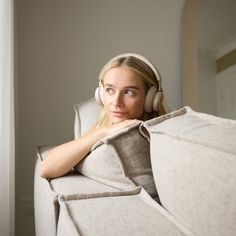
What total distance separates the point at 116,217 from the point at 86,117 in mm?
964

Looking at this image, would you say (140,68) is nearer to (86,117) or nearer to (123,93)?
(123,93)

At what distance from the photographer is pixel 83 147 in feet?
3.34

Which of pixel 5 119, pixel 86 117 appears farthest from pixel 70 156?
pixel 86 117

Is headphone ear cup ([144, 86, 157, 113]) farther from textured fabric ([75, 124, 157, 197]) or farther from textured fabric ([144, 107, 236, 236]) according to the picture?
textured fabric ([144, 107, 236, 236])

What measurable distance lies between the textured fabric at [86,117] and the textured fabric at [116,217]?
0.76 metres

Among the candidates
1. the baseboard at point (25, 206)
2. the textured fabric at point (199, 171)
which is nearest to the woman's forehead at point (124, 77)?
the textured fabric at point (199, 171)

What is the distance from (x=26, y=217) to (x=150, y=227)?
5.38 ft

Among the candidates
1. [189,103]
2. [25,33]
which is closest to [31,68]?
[25,33]

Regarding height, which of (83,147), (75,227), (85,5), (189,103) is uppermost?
(85,5)

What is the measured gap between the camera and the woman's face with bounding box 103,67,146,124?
1160 millimetres

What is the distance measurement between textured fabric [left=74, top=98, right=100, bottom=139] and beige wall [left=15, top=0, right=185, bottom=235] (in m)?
0.58

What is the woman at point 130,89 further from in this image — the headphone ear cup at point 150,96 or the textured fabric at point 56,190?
the textured fabric at point 56,190

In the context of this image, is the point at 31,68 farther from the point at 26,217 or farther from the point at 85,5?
the point at 26,217

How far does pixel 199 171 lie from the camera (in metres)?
0.52
